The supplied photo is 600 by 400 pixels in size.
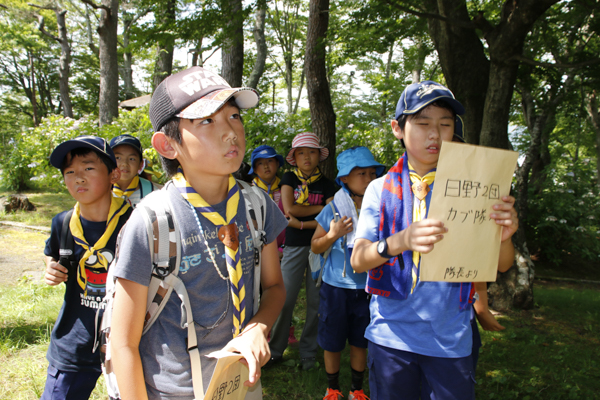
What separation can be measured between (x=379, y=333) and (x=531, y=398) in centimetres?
234

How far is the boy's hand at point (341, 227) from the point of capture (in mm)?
2770

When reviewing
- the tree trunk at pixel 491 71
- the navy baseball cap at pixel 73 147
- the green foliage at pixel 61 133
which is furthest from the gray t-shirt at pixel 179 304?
the green foliage at pixel 61 133

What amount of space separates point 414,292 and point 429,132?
748 millimetres

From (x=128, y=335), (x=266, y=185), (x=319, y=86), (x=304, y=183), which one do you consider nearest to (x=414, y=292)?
(x=128, y=335)

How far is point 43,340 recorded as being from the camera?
4.05 meters

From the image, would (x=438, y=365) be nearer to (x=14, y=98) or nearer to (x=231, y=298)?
(x=231, y=298)

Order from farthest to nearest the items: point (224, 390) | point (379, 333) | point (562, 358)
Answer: point (562, 358), point (379, 333), point (224, 390)

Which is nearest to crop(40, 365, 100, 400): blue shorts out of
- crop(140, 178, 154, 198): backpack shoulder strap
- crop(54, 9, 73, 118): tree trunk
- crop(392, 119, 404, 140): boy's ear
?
crop(140, 178, 154, 198): backpack shoulder strap

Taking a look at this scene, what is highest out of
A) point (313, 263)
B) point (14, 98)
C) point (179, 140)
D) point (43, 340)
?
point (14, 98)

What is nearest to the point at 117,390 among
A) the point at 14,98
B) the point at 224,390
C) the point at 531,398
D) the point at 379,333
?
the point at 224,390

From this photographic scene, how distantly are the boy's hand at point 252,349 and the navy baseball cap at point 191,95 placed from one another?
0.78 meters

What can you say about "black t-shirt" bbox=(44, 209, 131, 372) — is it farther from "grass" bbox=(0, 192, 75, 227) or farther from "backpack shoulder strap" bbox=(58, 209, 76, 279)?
"grass" bbox=(0, 192, 75, 227)

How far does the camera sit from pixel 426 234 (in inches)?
55.6

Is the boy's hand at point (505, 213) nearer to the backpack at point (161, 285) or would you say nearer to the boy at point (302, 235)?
the backpack at point (161, 285)
